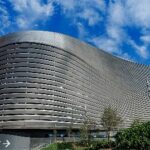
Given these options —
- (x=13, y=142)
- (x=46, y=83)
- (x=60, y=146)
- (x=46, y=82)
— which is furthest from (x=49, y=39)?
(x=13, y=142)

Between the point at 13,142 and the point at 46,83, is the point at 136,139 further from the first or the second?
the point at 46,83

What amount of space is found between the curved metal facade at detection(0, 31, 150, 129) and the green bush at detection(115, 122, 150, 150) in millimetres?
74249

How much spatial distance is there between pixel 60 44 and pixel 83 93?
26229 mm

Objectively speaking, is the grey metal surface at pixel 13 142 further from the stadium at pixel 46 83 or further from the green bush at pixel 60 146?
the stadium at pixel 46 83

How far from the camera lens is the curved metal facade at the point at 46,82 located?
128625mm

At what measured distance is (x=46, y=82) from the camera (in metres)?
139

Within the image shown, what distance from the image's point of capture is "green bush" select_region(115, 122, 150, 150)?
4977 centimetres

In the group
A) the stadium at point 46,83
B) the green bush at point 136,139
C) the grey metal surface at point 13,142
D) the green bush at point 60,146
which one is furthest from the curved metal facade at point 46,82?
the green bush at point 136,139

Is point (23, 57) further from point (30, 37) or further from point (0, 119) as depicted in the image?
point (0, 119)

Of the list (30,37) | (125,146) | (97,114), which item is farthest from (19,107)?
(125,146)

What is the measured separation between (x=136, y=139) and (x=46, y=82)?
90834 mm

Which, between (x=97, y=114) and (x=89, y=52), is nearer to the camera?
(x=97, y=114)

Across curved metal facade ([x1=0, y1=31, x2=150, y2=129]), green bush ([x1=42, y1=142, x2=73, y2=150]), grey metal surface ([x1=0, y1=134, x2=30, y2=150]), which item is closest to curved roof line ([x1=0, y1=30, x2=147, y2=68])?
curved metal facade ([x1=0, y1=31, x2=150, y2=129])

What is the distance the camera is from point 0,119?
126 meters
